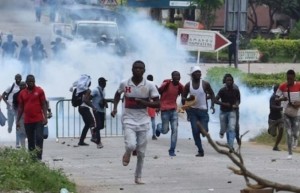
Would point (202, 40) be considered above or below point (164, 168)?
above

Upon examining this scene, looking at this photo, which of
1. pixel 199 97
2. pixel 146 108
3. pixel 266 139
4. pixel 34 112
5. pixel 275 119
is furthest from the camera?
pixel 266 139

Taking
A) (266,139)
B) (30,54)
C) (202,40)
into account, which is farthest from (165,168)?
(30,54)

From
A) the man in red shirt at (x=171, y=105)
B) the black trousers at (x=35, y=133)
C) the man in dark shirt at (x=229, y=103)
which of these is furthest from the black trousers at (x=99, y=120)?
the black trousers at (x=35, y=133)

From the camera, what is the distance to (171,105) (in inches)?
664

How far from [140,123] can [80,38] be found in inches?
986

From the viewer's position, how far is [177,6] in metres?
51.9

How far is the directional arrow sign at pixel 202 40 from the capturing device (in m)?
26.2

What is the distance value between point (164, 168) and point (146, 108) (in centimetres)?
225

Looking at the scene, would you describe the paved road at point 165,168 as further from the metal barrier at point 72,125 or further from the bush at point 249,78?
the bush at point 249,78

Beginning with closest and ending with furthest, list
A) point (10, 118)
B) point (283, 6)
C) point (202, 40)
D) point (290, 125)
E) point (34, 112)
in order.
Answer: point (34, 112) < point (290, 125) < point (10, 118) < point (202, 40) < point (283, 6)

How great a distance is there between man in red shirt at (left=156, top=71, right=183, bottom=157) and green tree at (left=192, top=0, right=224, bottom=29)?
105ft

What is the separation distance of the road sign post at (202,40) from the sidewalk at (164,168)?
22.2ft

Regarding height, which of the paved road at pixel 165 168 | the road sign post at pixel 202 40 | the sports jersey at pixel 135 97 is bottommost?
the paved road at pixel 165 168

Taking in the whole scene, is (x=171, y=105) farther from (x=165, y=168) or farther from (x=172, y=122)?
(x=165, y=168)
